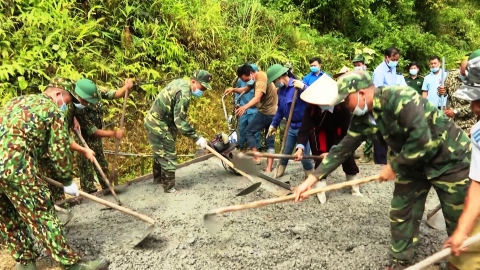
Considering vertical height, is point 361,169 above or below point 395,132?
below

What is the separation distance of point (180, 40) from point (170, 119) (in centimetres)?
364

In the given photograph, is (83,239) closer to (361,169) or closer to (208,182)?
(208,182)

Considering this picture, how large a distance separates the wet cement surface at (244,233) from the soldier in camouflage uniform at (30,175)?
60 cm

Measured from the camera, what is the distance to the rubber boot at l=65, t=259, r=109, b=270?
364 centimetres

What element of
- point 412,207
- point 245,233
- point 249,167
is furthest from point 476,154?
point 249,167

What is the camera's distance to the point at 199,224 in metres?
4.58

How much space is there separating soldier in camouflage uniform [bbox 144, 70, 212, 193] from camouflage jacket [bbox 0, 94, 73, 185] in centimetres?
190

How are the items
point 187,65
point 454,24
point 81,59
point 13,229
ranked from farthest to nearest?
point 454,24
point 187,65
point 81,59
point 13,229

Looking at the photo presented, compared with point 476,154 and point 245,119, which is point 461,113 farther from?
point 476,154

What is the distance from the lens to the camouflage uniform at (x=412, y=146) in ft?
9.56

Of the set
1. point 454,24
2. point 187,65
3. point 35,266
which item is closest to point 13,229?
point 35,266

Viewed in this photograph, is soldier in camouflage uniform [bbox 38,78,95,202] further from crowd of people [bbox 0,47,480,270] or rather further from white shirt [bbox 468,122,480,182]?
white shirt [bbox 468,122,480,182]

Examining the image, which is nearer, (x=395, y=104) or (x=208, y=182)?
(x=395, y=104)

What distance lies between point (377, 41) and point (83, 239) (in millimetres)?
Answer: 11235
